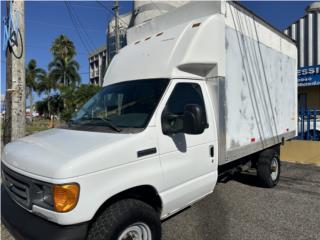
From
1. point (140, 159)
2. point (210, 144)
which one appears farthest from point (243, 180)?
point (140, 159)

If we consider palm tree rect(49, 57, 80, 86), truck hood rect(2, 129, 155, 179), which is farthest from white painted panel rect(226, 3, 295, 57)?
palm tree rect(49, 57, 80, 86)

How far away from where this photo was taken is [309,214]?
492 centimetres

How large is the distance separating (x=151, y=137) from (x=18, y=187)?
4.87 feet

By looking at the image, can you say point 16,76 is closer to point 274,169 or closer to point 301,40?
point 274,169

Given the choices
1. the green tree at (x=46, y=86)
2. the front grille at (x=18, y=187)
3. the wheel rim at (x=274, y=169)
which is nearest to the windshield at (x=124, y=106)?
the front grille at (x=18, y=187)

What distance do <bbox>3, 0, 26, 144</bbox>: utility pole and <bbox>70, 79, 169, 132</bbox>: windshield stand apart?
192 centimetres

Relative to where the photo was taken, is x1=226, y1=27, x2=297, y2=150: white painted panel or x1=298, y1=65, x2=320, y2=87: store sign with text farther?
x1=298, y1=65, x2=320, y2=87: store sign with text

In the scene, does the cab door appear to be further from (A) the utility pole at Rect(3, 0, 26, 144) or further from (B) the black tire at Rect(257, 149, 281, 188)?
(A) the utility pole at Rect(3, 0, 26, 144)

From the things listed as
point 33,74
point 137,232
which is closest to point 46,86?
point 33,74

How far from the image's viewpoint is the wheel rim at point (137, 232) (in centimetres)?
304

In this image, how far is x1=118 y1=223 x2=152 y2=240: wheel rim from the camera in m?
3.04

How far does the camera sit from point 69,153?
2793mm

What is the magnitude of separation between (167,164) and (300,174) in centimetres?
571

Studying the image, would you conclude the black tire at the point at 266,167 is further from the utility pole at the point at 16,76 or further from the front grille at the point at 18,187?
the utility pole at the point at 16,76
